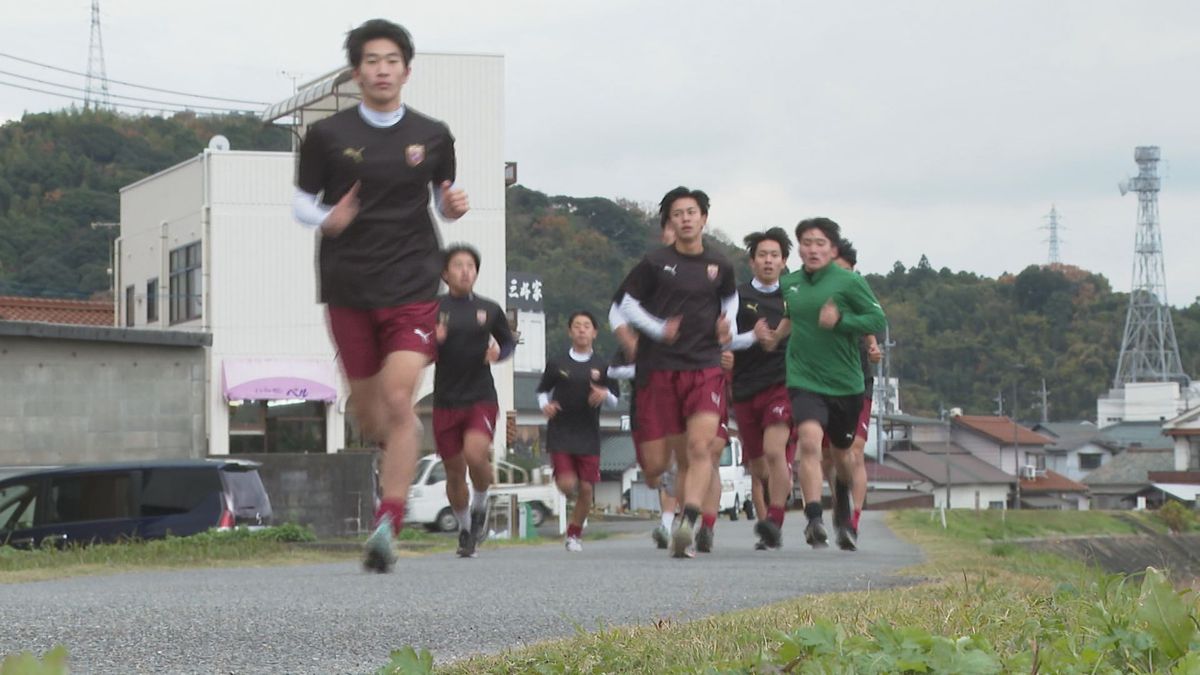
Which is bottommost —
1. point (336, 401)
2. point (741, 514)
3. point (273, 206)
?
point (741, 514)

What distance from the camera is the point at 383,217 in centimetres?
709

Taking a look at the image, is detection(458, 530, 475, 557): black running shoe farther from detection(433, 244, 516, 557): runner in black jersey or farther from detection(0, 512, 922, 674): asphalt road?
detection(433, 244, 516, 557): runner in black jersey

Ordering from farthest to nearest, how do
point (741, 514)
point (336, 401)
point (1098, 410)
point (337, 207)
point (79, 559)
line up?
point (1098, 410) < point (741, 514) < point (336, 401) < point (79, 559) < point (337, 207)

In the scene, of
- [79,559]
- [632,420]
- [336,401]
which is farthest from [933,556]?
[336,401]

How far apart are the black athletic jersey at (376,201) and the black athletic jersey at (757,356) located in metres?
6.29

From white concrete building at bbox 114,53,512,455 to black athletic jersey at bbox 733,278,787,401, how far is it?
104 ft

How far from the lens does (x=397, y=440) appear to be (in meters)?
7.38

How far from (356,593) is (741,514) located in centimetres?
4128

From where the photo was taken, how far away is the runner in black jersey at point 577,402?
1459cm

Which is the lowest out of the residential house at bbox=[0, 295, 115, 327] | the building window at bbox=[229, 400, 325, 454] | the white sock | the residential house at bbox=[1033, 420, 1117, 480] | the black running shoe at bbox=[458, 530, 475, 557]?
the residential house at bbox=[1033, 420, 1117, 480]

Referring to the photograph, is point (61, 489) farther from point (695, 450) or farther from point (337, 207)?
point (337, 207)

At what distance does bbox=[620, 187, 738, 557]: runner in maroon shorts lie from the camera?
11.2 meters

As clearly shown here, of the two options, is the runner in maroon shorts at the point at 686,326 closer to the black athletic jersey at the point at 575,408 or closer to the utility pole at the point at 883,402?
the black athletic jersey at the point at 575,408

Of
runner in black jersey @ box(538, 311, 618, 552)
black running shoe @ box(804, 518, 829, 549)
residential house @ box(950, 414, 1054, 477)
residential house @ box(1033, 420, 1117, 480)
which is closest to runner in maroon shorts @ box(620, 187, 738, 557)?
black running shoe @ box(804, 518, 829, 549)
